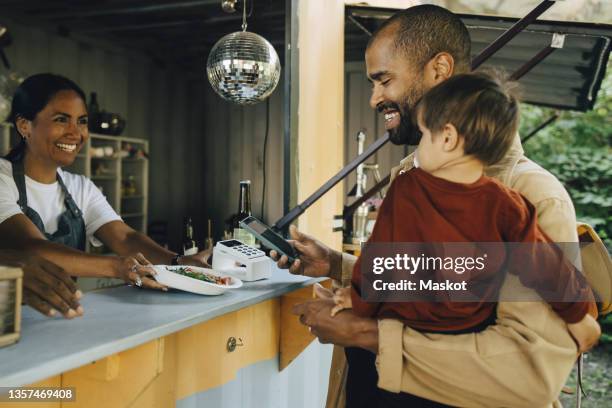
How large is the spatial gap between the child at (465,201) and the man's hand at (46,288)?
0.76 m

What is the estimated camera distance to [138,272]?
165cm

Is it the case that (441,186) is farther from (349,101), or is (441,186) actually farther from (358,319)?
(349,101)

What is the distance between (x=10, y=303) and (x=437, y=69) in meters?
1.19

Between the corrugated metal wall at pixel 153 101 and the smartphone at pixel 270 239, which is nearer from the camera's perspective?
the smartphone at pixel 270 239

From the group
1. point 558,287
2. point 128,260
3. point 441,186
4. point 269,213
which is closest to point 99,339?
point 128,260

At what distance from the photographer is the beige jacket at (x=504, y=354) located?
1078 mm

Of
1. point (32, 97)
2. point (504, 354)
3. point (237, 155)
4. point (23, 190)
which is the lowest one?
point (504, 354)

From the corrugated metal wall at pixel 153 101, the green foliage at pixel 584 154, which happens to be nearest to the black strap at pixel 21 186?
the corrugated metal wall at pixel 153 101

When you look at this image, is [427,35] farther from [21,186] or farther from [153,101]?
[153,101]

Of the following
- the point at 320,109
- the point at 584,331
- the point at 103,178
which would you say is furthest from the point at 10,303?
the point at 103,178

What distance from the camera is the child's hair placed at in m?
1.08

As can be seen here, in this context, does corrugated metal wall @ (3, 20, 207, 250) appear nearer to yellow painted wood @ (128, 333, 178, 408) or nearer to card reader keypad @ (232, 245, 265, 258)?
card reader keypad @ (232, 245, 265, 258)

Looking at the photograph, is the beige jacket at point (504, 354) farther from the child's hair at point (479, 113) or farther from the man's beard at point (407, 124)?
the man's beard at point (407, 124)

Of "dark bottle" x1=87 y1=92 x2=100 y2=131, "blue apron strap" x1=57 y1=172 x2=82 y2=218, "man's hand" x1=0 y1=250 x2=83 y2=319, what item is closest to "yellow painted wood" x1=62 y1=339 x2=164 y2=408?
"man's hand" x1=0 y1=250 x2=83 y2=319
